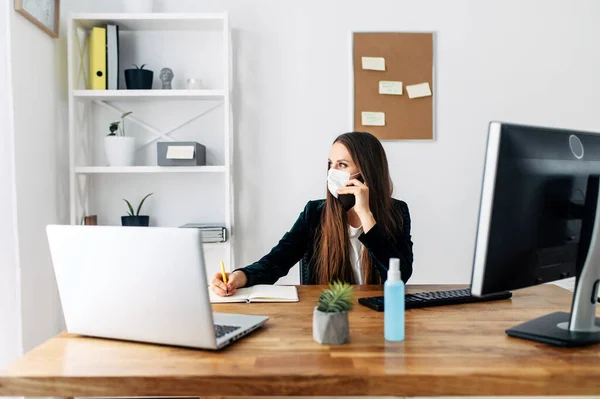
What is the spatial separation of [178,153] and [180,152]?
1cm

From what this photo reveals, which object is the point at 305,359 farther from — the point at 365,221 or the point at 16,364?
the point at 365,221

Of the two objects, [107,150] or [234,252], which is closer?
[107,150]

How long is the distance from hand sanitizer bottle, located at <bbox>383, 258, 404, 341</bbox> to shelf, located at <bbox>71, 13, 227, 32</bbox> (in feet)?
6.26

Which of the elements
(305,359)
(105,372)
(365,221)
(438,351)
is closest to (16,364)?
(105,372)

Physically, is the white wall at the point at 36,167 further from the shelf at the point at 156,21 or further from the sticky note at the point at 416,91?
the sticky note at the point at 416,91

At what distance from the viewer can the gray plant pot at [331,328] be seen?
107 cm

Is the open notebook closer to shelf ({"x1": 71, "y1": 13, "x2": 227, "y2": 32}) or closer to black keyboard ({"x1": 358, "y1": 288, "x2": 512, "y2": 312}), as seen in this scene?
black keyboard ({"x1": 358, "y1": 288, "x2": 512, "y2": 312})

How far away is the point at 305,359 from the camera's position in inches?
38.9

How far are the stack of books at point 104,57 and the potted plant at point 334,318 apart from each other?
78.0 inches

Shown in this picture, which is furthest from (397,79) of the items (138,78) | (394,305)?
(394,305)

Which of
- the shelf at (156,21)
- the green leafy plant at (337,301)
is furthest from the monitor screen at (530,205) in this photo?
A: the shelf at (156,21)

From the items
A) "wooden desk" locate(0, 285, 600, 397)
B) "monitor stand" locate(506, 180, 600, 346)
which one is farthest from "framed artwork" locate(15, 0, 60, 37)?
"monitor stand" locate(506, 180, 600, 346)

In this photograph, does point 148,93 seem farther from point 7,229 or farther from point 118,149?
point 7,229

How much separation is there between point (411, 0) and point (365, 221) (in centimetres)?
157
